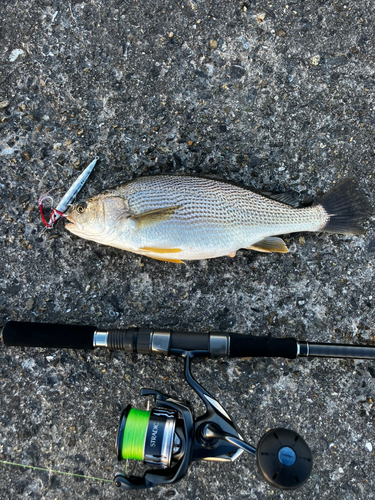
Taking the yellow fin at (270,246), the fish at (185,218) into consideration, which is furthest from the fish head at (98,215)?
the yellow fin at (270,246)

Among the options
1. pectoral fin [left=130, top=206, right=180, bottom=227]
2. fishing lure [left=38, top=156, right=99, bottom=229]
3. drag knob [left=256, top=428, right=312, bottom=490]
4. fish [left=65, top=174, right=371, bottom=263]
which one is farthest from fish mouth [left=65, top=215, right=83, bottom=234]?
drag knob [left=256, top=428, right=312, bottom=490]

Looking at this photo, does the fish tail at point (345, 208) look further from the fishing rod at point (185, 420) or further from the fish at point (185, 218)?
the fishing rod at point (185, 420)

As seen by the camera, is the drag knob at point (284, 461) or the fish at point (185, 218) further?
the fish at point (185, 218)

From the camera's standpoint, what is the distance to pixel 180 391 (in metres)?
2.44

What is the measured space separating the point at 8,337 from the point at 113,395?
31.2 inches

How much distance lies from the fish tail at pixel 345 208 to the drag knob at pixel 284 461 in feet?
4.57

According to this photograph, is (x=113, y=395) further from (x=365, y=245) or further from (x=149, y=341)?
(x=365, y=245)

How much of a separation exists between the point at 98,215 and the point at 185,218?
56cm

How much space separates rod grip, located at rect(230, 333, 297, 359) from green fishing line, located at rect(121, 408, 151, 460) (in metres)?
0.65

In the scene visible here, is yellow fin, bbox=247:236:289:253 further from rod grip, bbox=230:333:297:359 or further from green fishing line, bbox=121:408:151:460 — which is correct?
green fishing line, bbox=121:408:151:460

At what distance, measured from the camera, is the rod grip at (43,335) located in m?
2.21

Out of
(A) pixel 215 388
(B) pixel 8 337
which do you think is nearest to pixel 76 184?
(B) pixel 8 337

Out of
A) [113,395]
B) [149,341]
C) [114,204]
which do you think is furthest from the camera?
[113,395]

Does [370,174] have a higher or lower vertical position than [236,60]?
lower
